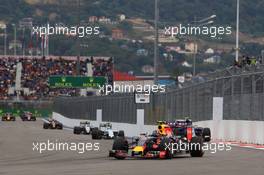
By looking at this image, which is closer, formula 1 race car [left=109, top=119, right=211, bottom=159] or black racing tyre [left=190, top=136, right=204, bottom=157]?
formula 1 race car [left=109, top=119, right=211, bottom=159]

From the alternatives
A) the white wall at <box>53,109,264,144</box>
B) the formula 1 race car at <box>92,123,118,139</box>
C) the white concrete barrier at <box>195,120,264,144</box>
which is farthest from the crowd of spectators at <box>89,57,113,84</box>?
the white concrete barrier at <box>195,120,264,144</box>

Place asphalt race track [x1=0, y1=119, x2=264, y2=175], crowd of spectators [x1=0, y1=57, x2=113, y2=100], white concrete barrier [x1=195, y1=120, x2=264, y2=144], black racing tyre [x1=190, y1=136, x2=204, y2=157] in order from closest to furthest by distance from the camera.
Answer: asphalt race track [x1=0, y1=119, x2=264, y2=175]
black racing tyre [x1=190, y1=136, x2=204, y2=157]
white concrete barrier [x1=195, y1=120, x2=264, y2=144]
crowd of spectators [x1=0, y1=57, x2=113, y2=100]

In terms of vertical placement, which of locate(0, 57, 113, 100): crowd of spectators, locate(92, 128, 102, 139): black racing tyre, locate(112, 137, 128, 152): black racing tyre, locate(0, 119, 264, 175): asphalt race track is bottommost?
locate(0, 119, 264, 175): asphalt race track

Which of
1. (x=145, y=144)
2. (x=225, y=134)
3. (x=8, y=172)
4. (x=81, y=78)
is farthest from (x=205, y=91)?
(x=81, y=78)

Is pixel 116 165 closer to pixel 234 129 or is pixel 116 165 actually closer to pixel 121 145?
pixel 121 145

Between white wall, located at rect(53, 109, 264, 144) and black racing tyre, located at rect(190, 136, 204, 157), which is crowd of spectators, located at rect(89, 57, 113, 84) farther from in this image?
black racing tyre, located at rect(190, 136, 204, 157)

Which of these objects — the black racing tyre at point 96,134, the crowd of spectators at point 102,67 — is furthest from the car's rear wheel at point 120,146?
the crowd of spectators at point 102,67

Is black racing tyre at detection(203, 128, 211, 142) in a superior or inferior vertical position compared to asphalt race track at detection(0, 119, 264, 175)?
superior

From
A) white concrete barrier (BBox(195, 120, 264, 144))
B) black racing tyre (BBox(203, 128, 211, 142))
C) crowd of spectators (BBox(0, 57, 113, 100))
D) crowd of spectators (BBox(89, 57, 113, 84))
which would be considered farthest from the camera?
crowd of spectators (BBox(0, 57, 113, 100))

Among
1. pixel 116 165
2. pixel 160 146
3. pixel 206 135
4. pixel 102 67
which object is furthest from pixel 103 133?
pixel 102 67
